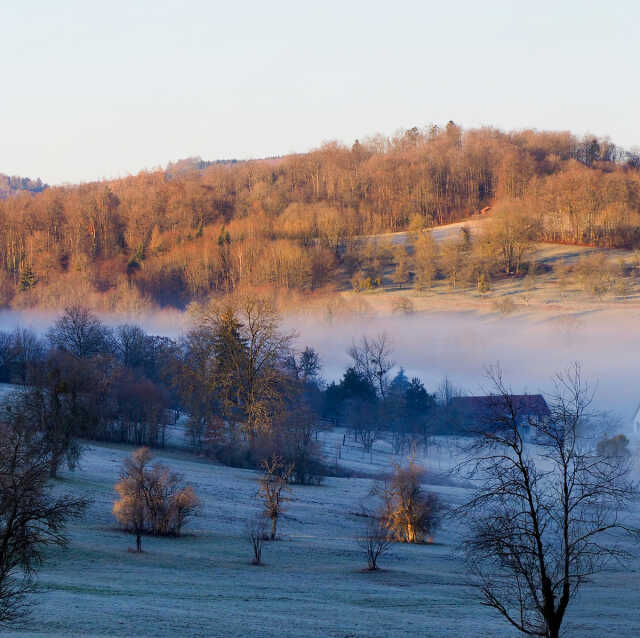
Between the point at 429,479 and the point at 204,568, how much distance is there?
811 inches

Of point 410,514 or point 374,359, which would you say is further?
point 374,359

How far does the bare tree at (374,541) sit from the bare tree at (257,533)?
3.00 meters

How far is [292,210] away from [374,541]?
300 ft

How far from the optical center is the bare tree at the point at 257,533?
2039cm

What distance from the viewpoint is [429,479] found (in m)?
38.0

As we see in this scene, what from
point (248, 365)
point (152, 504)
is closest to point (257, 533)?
point (152, 504)

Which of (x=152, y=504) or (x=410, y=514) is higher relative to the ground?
(x=152, y=504)

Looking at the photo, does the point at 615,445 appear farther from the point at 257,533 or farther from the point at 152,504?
the point at 152,504

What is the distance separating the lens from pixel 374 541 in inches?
898

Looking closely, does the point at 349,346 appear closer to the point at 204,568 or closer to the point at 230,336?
the point at 230,336

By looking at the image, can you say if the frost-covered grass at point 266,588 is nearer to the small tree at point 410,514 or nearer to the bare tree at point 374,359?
the small tree at point 410,514

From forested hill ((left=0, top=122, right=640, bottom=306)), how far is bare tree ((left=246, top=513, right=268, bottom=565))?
61997mm

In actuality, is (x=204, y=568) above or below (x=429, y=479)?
above

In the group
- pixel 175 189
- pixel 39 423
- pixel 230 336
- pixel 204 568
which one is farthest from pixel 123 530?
pixel 175 189
